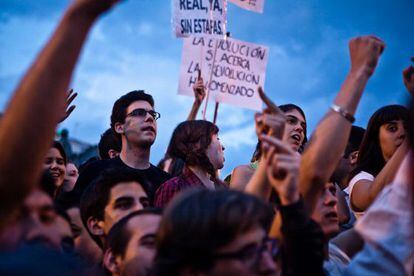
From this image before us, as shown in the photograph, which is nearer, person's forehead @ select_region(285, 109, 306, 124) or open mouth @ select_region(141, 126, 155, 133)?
person's forehead @ select_region(285, 109, 306, 124)

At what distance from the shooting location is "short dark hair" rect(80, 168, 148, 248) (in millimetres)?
3684

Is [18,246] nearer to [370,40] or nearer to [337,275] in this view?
[337,275]

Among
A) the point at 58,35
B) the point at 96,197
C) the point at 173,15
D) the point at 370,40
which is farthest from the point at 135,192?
the point at 173,15

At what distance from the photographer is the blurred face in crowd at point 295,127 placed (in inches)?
208

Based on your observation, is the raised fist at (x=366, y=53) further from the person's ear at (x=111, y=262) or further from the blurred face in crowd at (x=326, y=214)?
the person's ear at (x=111, y=262)

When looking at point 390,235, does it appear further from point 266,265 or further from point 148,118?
point 148,118

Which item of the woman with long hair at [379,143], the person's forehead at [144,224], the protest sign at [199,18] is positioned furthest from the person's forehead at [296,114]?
the person's forehead at [144,224]

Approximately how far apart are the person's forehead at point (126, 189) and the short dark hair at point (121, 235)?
55 cm

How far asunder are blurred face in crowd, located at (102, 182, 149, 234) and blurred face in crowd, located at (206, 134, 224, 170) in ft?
4.48

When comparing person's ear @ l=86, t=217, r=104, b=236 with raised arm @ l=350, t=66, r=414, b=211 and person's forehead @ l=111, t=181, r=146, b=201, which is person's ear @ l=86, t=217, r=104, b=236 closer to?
person's forehead @ l=111, t=181, r=146, b=201

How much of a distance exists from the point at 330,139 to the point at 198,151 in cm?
241

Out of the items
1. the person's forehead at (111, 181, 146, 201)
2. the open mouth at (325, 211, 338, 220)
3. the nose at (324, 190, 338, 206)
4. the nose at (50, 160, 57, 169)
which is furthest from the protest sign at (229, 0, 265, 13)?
the open mouth at (325, 211, 338, 220)

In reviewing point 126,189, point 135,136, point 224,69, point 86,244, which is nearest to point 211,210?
point 126,189

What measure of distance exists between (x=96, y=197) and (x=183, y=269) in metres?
1.70
